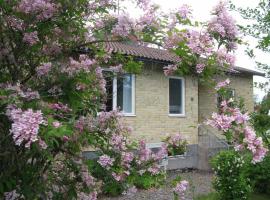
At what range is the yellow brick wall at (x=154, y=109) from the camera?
1444 cm

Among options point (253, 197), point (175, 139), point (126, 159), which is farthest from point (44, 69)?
point (253, 197)

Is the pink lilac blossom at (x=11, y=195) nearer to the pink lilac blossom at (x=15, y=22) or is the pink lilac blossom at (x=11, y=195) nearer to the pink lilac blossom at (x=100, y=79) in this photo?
the pink lilac blossom at (x=100, y=79)

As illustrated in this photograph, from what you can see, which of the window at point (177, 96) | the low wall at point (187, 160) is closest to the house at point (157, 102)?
the window at point (177, 96)

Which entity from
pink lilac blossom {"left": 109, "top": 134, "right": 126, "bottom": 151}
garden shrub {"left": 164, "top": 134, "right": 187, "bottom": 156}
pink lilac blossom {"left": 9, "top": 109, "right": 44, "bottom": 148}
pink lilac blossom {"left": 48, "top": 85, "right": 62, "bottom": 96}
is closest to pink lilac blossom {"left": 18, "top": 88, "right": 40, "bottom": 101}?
pink lilac blossom {"left": 48, "top": 85, "right": 62, "bottom": 96}

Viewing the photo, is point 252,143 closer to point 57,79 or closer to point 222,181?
point 57,79

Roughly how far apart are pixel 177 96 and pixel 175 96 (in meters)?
0.11

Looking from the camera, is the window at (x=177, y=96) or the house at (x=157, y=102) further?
the window at (x=177, y=96)

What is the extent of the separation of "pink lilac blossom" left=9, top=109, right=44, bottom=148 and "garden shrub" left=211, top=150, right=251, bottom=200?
6.64m

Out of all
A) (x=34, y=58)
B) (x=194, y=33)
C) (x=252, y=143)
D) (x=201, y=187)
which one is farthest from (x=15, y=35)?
(x=201, y=187)

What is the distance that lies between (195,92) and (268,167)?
681 centimetres

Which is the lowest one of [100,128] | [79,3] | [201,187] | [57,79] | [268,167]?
[201,187]

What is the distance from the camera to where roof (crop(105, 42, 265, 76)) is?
14.6 ft

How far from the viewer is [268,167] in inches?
399

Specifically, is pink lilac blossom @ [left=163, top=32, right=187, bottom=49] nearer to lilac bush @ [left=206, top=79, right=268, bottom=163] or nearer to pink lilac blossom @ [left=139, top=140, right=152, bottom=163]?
lilac bush @ [left=206, top=79, right=268, bottom=163]
